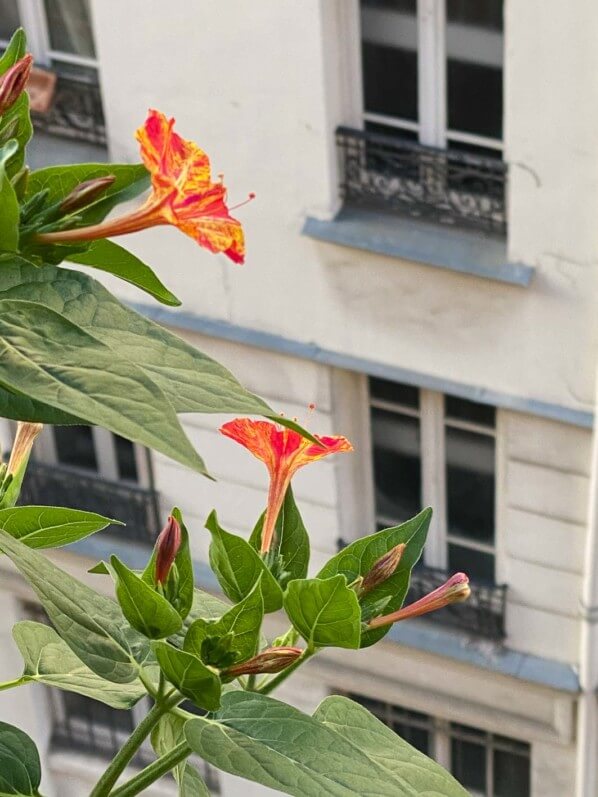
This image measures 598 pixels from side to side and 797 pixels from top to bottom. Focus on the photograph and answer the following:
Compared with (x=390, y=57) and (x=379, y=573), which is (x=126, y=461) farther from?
(x=379, y=573)

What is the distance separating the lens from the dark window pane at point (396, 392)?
6.38 metres

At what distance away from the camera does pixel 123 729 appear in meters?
8.33

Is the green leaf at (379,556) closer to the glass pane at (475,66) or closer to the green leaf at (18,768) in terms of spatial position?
the green leaf at (18,768)

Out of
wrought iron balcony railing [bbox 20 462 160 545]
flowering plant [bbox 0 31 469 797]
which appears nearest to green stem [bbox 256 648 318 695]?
flowering plant [bbox 0 31 469 797]

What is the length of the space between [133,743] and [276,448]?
1.10 ft

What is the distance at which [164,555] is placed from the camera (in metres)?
1.44

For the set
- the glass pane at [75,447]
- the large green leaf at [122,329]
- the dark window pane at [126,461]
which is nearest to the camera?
the large green leaf at [122,329]

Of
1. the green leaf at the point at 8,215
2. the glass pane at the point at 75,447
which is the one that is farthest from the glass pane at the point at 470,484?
the green leaf at the point at 8,215

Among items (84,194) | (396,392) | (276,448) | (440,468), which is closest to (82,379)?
(84,194)

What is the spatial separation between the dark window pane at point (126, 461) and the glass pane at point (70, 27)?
1.64m

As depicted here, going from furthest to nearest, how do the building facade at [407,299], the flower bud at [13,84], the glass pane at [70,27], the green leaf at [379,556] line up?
the glass pane at [70,27]
the building facade at [407,299]
the green leaf at [379,556]
the flower bud at [13,84]

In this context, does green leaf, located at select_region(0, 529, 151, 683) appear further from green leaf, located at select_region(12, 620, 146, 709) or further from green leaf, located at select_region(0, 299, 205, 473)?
green leaf, located at select_region(0, 299, 205, 473)

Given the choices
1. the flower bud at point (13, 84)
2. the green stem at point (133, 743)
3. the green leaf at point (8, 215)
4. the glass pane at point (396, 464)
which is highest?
the flower bud at point (13, 84)

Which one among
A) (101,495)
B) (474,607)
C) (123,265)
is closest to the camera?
(123,265)
